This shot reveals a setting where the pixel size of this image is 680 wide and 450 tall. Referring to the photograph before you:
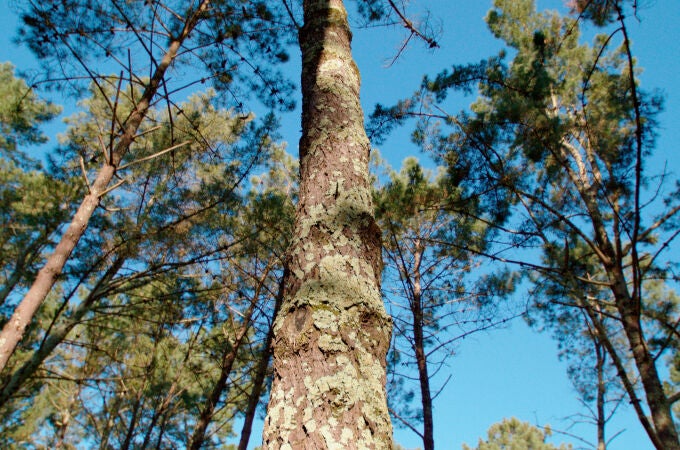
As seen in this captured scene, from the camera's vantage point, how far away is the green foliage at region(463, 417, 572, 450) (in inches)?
723

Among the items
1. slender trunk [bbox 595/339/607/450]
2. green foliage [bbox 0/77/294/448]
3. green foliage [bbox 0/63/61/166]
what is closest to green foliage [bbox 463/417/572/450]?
slender trunk [bbox 595/339/607/450]

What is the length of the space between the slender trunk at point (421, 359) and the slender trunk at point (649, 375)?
71.5 inches

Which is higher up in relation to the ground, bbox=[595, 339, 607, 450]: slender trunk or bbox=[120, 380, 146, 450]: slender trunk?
bbox=[595, 339, 607, 450]: slender trunk

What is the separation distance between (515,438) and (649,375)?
19.0 meters

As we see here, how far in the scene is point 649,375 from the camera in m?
3.09

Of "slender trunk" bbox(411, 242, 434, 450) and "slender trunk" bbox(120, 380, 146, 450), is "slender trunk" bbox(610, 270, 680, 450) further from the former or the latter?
"slender trunk" bbox(120, 380, 146, 450)

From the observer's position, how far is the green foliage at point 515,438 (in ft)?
60.3

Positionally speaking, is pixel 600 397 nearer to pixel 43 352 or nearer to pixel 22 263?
pixel 43 352

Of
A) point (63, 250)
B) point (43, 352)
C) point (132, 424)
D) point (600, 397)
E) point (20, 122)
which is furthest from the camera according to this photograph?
point (20, 122)

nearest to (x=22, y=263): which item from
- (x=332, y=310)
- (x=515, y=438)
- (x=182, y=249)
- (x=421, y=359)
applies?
(x=182, y=249)

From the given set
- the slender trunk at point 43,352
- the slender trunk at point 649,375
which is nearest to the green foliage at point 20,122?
the slender trunk at point 43,352

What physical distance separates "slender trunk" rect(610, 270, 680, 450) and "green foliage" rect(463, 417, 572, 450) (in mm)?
18092

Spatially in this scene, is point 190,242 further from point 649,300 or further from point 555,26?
point 649,300

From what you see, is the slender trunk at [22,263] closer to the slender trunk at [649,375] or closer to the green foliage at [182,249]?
the green foliage at [182,249]
